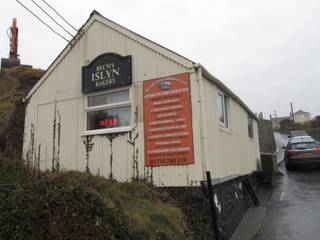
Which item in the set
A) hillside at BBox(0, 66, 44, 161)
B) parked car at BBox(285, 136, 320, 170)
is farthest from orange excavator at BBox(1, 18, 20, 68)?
parked car at BBox(285, 136, 320, 170)

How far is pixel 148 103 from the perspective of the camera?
24.8ft

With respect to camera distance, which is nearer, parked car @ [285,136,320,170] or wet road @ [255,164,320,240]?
wet road @ [255,164,320,240]

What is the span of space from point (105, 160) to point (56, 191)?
10.6ft

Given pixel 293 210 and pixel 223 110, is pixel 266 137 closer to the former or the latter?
pixel 293 210

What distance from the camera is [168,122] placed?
7.20 metres

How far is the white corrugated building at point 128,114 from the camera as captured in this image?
7.00 m

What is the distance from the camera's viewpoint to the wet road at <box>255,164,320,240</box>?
689 centimetres

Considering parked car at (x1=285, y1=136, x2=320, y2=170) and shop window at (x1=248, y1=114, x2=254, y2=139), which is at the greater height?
shop window at (x1=248, y1=114, x2=254, y2=139)

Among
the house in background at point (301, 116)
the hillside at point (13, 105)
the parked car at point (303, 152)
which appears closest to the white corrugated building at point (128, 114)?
the hillside at point (13, 105)

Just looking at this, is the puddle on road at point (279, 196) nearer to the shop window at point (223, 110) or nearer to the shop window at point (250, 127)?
the shop window at point (250, 127)

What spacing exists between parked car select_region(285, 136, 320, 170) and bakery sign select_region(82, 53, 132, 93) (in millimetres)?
11440

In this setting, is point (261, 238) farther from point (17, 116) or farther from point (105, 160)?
point (17, 116)

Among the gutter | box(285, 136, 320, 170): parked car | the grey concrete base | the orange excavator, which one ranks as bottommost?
the grey concrete base

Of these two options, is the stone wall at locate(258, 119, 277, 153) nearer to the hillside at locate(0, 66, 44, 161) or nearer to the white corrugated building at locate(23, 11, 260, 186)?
the white corrugated building at locate(23, 11, 260, 186)
